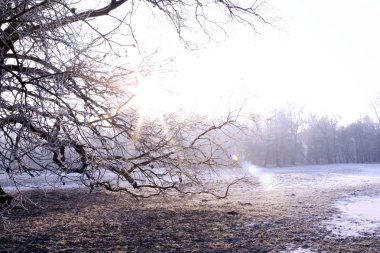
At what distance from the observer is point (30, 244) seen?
615 cm

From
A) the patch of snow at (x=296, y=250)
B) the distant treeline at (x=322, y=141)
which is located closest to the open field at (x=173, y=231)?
the patch of snow at (x=296, y=250)

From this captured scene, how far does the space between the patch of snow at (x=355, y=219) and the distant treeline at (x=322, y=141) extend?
59175 millimetres

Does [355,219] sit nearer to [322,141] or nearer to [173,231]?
[173,231]

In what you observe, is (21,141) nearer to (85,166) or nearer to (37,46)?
(37,46)

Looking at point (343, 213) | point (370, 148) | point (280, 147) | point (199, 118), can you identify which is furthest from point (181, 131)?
point (370, 148)

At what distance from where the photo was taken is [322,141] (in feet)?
263

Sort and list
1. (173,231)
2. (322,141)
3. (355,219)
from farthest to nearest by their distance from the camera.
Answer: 1. (322,141)
2. (355,219)
3. (173,231)

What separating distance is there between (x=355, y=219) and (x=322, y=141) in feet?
242

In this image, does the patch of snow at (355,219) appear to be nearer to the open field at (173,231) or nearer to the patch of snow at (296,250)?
the open field at (173,231)

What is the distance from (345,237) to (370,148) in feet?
268

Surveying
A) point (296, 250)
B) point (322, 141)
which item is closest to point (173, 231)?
point (296, 250)

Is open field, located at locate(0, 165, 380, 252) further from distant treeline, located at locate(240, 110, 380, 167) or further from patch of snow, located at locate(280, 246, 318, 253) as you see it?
distant treeline, located at locate(240, 110, 380, 167)

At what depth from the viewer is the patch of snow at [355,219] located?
782 centimetres

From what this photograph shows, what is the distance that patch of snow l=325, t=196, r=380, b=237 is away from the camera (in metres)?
7.82
